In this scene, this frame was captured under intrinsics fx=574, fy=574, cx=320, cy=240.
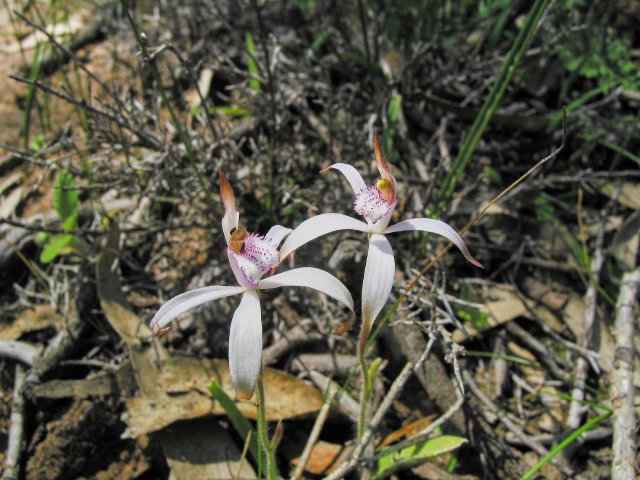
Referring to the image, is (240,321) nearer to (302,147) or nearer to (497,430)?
(497,430)

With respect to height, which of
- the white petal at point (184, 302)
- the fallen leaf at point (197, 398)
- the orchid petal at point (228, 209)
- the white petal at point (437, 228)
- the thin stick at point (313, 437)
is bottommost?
the thin stick at point (313, 437)

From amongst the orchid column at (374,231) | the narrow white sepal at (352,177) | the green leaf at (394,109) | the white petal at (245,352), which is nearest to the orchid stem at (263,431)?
the white petal at (245,352)

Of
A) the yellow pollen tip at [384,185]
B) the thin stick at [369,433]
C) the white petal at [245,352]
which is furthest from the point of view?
the thin stick at [369,433]

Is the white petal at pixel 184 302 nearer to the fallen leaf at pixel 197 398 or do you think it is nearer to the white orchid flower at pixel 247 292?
the white orchid flower at pixel 247 292

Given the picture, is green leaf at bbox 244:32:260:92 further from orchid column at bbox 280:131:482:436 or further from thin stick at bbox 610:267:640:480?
thin stick at bbox 610:267:640:480

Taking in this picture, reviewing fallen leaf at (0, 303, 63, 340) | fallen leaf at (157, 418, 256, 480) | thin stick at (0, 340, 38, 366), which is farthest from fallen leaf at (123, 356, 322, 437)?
fallen leaf at (0, 303, 63, 340)

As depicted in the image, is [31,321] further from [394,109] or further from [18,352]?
[394,109]

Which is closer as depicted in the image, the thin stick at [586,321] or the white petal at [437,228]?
the white petal at [437,228]
